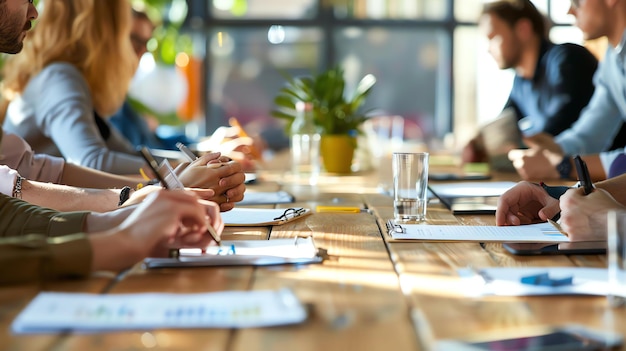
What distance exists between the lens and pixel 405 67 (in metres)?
6.56

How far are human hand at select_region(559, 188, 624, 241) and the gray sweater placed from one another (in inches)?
67.6

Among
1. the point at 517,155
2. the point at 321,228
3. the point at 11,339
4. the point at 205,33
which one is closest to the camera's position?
the point at 11,339

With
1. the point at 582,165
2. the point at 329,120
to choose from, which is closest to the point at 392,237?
the point at 582,165

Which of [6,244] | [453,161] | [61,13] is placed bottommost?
[453,161]

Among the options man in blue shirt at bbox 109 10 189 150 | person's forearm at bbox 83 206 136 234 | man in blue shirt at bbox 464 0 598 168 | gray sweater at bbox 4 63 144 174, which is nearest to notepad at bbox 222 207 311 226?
person's forearm at bbox 83 206 136 234

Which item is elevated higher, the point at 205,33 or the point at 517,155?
the point at 205,33

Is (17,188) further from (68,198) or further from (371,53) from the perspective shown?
(371,53)

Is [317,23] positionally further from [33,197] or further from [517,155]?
[33,197]

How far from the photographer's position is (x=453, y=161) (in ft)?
13.4

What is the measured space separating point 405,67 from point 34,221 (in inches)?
212

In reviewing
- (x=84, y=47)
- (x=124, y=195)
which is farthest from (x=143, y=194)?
(x=84, y=47)

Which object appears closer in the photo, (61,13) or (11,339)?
(11,339)

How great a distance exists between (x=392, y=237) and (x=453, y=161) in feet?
8.42

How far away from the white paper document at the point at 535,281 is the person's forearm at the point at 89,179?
4.50ft
